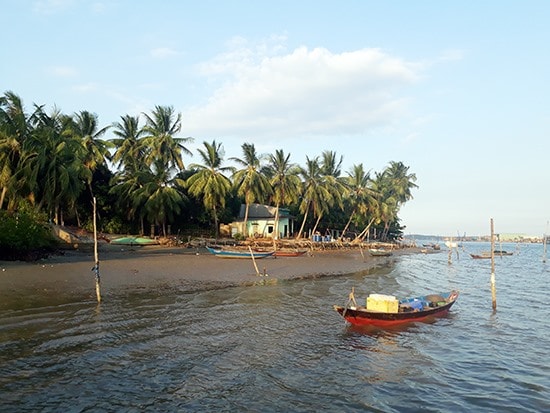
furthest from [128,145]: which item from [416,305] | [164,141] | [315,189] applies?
[416,305]

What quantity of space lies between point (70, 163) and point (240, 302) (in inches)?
936

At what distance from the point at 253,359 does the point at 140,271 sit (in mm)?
16012

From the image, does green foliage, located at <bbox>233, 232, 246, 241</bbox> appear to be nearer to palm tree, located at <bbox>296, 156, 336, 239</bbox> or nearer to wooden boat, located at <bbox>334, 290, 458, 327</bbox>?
palm tree, located at <bbox>296, 156, 336, 239</bbox>

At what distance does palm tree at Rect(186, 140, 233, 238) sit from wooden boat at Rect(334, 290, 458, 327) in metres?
29.8

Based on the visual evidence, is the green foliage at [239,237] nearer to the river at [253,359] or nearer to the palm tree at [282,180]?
the palm tree at [282,180]

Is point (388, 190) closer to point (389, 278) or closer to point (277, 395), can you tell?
point (389, 278)

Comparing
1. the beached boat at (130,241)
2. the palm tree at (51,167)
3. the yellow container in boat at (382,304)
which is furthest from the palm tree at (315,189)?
the yellow container in boat at (382,304)

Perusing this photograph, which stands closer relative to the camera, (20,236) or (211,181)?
(20,236)

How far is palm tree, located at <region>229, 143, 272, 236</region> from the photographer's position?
1863 inches

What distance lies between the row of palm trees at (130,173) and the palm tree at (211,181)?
0.36ft

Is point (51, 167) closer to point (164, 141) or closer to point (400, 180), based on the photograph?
point (164, 141)

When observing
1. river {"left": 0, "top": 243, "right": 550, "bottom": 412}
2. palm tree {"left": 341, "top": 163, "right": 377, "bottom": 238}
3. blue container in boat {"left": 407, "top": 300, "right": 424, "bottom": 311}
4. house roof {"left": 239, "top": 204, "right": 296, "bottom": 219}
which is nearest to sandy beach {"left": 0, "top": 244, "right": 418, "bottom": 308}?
river {"left": 0, "top": 243, "right": 550, "bottom": 412}

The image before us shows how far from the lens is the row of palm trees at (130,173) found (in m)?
32.3

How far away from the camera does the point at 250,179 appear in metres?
46.8
